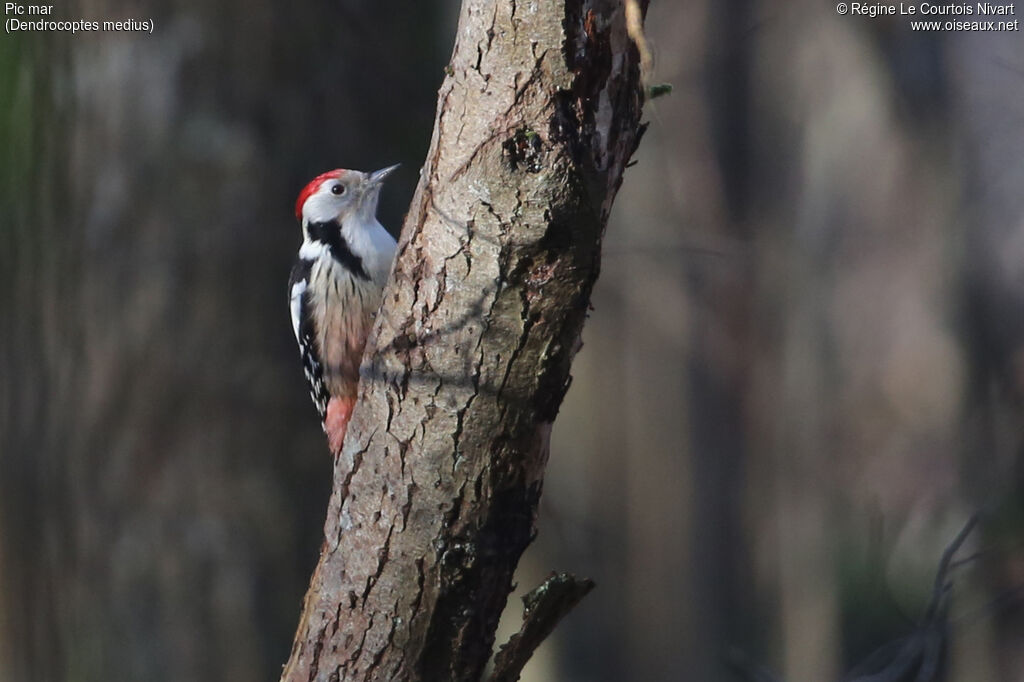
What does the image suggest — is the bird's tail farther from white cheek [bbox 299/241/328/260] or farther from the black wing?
white cheek [bbox 299/241/328/260]

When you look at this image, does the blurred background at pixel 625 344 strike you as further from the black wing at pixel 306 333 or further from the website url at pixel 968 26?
the black wing at pixel 306 333

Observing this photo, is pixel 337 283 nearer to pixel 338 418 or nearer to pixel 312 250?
pixel 312 250

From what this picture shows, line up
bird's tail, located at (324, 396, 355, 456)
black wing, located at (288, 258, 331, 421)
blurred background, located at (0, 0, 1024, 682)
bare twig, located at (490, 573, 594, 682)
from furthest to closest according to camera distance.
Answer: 1. blurred background, located at (0, 0, 1024, 682)
2. black wing, located at (288, 258, 331, 421)
3. bird's tail, located at (324, 396, 355, 456)
4. bare twig, located at (490, 573, 594, 682)

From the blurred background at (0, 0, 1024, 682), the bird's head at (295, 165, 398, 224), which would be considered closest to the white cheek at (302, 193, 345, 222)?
the bird's head at (295, 165, 398, 224)

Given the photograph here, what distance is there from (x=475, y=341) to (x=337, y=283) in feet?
5.04

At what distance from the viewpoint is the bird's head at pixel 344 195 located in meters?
3.60

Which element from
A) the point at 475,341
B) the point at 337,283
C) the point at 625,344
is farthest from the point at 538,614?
the point at 625,344

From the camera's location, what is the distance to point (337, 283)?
3496 mm

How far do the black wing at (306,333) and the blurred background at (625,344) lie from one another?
34cm

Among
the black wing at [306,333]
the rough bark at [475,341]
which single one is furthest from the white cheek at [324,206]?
the rough bark at [475,341]

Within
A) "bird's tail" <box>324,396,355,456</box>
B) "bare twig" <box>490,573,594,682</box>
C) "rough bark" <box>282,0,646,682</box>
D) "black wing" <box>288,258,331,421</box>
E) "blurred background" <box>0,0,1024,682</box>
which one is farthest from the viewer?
"blurred background" <box>0,0,1024,682</box>

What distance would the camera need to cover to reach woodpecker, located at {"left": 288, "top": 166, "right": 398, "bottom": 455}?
11.3 feet

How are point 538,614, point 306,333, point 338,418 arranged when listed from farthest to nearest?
point 306,333, point 338,418, point 538,614

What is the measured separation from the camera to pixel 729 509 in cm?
765
